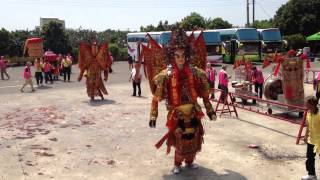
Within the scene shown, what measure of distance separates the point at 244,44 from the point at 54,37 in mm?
20739

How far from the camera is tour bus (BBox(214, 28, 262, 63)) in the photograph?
3459 centimetres

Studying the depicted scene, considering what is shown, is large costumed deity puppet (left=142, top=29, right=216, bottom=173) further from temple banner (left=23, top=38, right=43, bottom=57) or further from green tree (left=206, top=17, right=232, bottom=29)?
green tree (left=206, top=17, right=232, bottom=29)

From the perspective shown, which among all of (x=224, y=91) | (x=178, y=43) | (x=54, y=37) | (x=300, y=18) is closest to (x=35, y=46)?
(x=54, y=37)

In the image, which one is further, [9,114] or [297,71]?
[9,114]

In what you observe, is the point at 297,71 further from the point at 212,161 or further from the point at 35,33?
the point at 35,33

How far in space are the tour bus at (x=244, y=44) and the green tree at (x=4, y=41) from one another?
22864 millimetres

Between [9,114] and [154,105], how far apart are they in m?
8.55

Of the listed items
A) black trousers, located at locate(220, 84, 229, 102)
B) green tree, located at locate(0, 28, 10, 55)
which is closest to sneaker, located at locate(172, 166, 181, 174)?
black trousers, located at locate(220, 84, 229, 102)

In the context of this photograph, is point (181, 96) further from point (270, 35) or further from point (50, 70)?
point (270, 35)

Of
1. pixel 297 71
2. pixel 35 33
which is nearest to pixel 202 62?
pixel 297 71

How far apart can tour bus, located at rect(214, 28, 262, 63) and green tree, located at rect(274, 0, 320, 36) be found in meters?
18.4

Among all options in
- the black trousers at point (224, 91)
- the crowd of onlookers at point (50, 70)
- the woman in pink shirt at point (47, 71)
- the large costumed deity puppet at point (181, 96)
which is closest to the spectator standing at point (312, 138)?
the large costumed deity puppet at point (181, 96)

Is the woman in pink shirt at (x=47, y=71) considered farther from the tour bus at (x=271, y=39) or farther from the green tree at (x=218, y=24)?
the green tree at (x=218, y=24)

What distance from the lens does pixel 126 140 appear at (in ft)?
36.6
